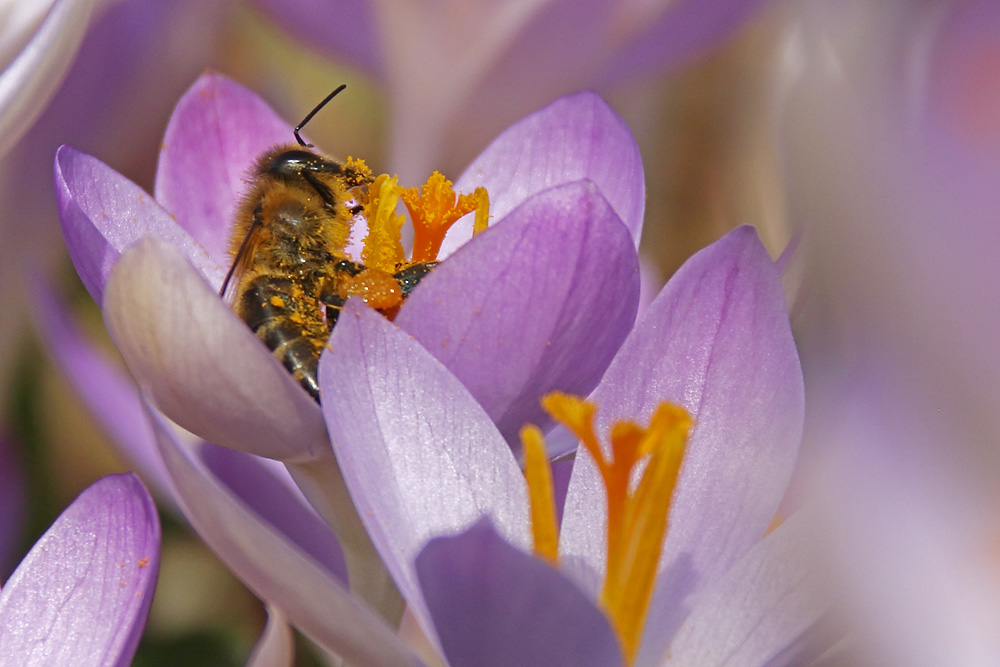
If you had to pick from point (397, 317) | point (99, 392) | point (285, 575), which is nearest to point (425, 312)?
point (397, 317)

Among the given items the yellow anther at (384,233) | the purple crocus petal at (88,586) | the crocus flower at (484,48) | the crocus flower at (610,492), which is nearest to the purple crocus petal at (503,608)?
the crocus flower at (610,492)

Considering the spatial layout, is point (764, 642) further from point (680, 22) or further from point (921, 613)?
point (680, 22)

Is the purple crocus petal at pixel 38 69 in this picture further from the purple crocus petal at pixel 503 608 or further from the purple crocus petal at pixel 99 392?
the purple crocus petal at pixel 503 608

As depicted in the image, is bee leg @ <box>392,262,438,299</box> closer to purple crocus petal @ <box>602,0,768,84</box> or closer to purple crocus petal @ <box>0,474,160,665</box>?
purple crocus petal @ <box>0,474,160,665</box>

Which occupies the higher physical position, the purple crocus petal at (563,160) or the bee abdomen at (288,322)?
the purple crocus petal at (563,160)

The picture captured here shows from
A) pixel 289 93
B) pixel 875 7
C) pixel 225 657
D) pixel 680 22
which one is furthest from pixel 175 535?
pixel 875 7

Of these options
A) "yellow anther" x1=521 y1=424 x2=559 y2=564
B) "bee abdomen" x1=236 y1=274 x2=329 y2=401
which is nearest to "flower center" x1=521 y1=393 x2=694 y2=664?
"yellow anther" x1=521 y1=424 x2=559 y2=564

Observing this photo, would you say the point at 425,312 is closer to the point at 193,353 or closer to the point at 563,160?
the point at 193,353
